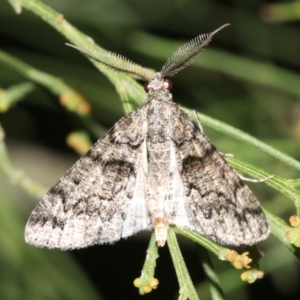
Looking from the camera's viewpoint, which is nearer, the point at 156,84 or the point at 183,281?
the point at 183,281

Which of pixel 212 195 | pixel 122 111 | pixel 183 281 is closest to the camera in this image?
pixel 183 281

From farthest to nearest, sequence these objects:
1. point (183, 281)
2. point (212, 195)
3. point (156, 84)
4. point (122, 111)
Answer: point (122, 111), point (156, 84), point (212, 195), point (183, 281)

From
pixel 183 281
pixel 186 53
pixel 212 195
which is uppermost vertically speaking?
pixel 186 53

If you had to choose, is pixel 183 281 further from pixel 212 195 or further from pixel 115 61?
pixel 115 61

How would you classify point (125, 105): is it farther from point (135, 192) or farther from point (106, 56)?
point (135, 192)

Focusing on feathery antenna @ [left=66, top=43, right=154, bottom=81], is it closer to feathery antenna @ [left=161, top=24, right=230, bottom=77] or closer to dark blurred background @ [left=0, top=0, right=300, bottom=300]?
feathery antenna @ [left=161, top=24, right=230, bottom=77]

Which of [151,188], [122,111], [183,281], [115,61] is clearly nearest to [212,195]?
[151,188]

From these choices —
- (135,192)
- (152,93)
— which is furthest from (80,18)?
(135,192)
